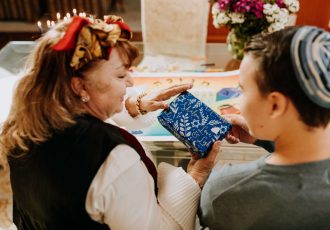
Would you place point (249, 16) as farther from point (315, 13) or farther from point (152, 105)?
point (315, 13)

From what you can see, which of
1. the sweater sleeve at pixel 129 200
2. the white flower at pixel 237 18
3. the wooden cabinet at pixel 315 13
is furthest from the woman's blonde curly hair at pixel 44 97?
the wooden cabinet at pixel 315 13

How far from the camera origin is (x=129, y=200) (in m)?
1.02

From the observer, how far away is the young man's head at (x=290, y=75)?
0.79 meters

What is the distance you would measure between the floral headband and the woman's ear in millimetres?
45

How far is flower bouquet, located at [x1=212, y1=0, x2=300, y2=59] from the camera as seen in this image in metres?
1.98

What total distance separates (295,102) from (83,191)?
0.58 metres

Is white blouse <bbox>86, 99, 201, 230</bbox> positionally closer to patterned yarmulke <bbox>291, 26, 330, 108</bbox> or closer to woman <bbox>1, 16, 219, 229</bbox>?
woman <bbox>1, 16, 219, 229</bbox>

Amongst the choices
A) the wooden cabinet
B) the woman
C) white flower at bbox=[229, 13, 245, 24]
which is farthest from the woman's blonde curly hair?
the wooden cabinet

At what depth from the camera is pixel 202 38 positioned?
274cm

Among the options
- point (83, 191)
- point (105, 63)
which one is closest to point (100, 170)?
point (83, 191)

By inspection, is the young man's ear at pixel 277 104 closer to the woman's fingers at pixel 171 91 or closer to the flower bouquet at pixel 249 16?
Answer: the woman's fingers at pixel 171 91

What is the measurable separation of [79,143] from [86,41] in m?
0.27

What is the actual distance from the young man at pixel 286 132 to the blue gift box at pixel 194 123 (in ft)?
0.94

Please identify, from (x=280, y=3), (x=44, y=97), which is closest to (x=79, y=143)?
(x=44, y=97)
